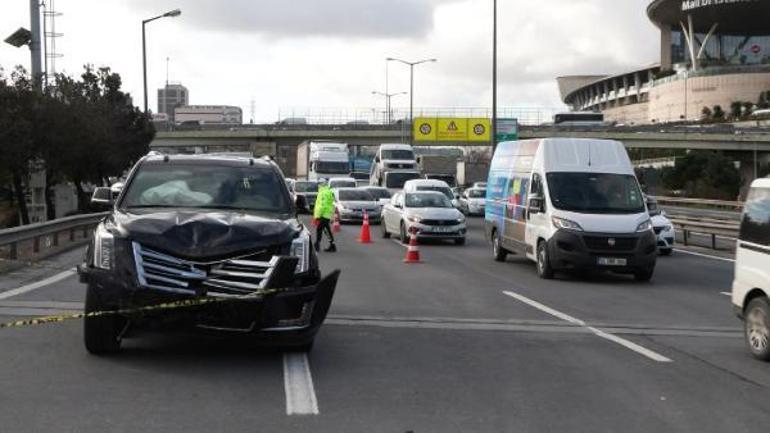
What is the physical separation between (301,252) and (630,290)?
845cm

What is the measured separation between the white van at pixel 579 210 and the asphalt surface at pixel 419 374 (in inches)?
111

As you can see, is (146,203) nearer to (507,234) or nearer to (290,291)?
(290,291)

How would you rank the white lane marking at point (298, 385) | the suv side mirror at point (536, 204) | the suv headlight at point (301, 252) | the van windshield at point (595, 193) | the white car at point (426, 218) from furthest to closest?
the white car at point (426, 218), the suv side mirror at point (536, 204), the van windshield at point (595, 193), the suv headlight at point (301, 252), the white lane marking at point (298, 385)

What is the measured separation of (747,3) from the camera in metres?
123

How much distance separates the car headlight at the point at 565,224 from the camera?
1516 centimetres

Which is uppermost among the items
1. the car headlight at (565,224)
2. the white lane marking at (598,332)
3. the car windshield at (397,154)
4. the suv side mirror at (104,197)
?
the car windshield at (397,154)

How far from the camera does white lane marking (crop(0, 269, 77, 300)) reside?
11.4 m

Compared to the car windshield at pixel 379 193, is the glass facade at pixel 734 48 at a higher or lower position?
higher

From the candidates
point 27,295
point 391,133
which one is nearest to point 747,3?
point 391,133

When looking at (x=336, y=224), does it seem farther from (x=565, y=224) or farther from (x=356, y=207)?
(x=565, y=224)

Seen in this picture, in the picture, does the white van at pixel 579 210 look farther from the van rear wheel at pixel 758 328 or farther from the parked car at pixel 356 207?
the parked car at pixel 356 207

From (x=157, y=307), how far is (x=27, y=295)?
17.7 ft

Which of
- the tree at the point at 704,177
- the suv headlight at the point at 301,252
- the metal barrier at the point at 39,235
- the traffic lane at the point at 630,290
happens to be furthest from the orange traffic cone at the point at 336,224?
the tree at the point at 704,177

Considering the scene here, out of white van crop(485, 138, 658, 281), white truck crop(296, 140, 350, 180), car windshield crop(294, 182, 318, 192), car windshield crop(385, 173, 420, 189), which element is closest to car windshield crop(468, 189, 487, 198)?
car windshield crop(385, 173, 420, 189)
